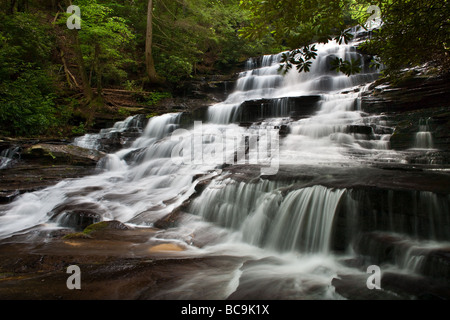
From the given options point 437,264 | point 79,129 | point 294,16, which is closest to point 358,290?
point 437,264

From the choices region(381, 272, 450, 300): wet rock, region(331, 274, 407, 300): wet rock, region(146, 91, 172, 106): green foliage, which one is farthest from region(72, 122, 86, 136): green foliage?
region(381, 272, 450, 300): wet rock

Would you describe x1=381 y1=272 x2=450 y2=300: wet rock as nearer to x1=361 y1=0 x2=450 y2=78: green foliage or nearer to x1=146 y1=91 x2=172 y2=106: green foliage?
x1=361 y1=0 x2=450 y2=78: green foliage

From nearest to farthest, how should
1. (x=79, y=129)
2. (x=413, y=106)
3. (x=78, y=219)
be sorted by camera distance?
A: (x=78, y=219) → (x=413, y=106) → (x=79, y=129)

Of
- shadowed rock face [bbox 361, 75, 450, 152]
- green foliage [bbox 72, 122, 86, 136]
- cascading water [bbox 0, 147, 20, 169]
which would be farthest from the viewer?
green foliage [bbox 72, 122, 86, 136]

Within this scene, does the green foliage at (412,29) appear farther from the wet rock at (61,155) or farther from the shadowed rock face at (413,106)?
the wet rock at (61,155)

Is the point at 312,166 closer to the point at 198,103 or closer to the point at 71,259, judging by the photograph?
the point at 71,259

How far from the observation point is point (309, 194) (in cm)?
476

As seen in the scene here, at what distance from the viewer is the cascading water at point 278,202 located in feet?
11.8

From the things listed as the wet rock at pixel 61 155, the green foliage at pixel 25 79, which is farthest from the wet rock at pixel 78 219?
the green foliage at pixel 25 79

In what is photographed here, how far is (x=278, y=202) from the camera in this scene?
5.07 metres

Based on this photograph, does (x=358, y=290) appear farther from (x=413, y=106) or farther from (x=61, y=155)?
(x=61, y=155)

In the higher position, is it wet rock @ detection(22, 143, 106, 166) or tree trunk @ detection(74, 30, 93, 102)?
tree trunk @ detection(74, 30, 93, 102)

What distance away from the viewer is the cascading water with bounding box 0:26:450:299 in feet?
11.8
